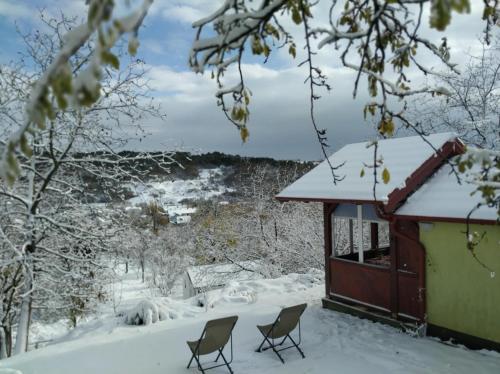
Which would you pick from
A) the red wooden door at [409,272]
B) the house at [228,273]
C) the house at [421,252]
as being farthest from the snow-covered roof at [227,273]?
the red wooden door at [409,272]

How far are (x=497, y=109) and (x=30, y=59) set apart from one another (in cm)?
1629

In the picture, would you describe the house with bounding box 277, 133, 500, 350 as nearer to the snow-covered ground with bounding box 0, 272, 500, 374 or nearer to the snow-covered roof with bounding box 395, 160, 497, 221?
the snow-covered roof with bounding box 395, 160, 497, 221

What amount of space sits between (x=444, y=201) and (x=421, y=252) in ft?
3.81

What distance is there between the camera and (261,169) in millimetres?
24750

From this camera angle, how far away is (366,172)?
9672 mm

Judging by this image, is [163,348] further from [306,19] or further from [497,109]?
[497,109]

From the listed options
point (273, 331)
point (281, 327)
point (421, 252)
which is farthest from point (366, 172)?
point (273, 331)

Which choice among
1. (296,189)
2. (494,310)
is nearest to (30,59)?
(296,189)

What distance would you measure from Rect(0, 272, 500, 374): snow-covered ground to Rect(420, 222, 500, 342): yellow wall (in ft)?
1.57

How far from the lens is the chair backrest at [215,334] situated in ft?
20.7

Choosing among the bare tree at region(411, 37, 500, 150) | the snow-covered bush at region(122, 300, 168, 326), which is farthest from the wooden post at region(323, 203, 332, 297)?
the bare tree at region(411, 37, 500, 150)

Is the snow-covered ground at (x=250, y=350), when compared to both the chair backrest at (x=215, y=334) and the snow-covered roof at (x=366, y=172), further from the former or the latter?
the snow-covered roof at (x=366, y=172)

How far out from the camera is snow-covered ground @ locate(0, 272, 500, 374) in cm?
650

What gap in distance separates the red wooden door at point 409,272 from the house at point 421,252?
0.02 meters
